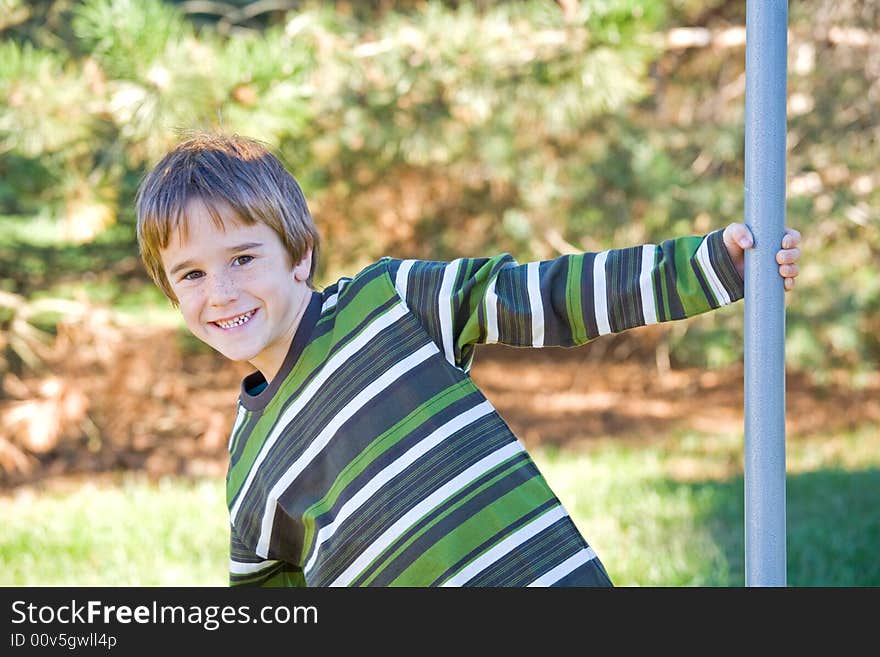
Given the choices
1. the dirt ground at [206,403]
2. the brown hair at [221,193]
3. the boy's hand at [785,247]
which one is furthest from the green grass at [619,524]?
the boy's hand at [785,247]

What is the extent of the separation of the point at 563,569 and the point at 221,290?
0.65 m

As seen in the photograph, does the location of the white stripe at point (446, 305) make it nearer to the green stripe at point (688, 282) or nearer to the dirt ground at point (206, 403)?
the green stripe at point (688, 282)

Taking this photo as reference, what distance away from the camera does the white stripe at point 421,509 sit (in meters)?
1.57

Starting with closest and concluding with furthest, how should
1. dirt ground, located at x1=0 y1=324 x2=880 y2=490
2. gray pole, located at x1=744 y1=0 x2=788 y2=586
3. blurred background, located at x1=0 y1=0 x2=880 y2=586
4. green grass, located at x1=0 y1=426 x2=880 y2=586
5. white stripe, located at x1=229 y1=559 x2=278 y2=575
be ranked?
gray pole, located at x1=744 y1=0 x2=788 y2=586 → white stripe, located at x1=229 y1=559 x2=278 y2=575 → green grass, located at x1=0 y1=426 x2=880 y2=586 → blurred background, located at x1=0 y1=0 x2=880 y2=586 → dirt ground, located at x1=0 y1=324 x2=880 y2=490

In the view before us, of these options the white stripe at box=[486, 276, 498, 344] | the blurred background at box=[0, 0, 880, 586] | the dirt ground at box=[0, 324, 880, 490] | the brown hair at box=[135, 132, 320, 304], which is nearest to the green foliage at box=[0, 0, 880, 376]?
the blurred background at box=[0, 0, 880, 586]

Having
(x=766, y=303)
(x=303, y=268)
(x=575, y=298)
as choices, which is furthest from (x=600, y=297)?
(x=303, y=268)

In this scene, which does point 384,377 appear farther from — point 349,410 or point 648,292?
point 648,292

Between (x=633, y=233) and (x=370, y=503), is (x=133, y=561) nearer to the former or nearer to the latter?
(x=370, y=503)

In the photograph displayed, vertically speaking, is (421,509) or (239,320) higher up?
(239,320)

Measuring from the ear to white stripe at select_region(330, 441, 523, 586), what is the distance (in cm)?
42

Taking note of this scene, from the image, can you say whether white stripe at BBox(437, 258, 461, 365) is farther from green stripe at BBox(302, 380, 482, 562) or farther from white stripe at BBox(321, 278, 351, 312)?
white stripe at BBox(321, 278, 351, 312)

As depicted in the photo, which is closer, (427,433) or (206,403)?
(427,433)

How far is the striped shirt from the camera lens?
1.55 metres

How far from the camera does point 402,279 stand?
5.40ft
